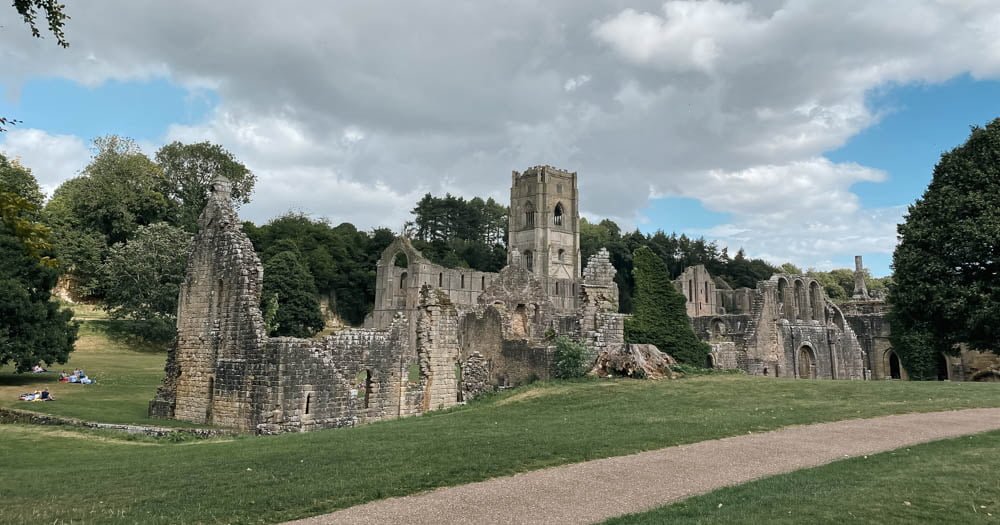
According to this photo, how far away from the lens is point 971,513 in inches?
278

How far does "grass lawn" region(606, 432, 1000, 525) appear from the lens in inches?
277

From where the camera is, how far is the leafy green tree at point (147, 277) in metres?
47.7

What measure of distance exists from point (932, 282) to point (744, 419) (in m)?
19.9

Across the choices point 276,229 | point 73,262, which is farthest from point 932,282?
point 276,229

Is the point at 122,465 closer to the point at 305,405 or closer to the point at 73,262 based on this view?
the point at 305,405

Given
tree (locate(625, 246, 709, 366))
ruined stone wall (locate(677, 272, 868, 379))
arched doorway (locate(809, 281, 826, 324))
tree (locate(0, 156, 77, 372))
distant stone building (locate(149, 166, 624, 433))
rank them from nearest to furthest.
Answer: distant stone building (locate(149, 166, 624, 433)) → tree (locate(0, 156, 77, 372)) → tree (locate(625, 246, 709, 366)) → ruined stone wall (locate(677, 272, 868, 379)) → arched doorway (locate(809, 281, 826, 324))

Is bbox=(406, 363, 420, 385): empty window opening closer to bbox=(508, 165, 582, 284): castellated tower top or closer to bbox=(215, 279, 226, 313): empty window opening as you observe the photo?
bbox=(215, 279, 226, 313): empty window opening

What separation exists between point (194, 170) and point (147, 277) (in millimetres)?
25447

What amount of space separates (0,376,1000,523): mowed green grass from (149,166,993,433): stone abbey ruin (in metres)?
3.11

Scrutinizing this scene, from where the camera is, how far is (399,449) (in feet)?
38.3

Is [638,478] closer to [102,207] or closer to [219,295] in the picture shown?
[219,295]

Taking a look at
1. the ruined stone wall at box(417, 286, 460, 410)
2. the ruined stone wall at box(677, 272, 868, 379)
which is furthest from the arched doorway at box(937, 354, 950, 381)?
the ruined stone wall at box(417, 286, 460, 410)

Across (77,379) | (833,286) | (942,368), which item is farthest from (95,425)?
(833,286)

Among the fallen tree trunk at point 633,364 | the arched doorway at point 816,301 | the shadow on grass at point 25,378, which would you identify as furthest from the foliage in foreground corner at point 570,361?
the arched doorway at point 816,301
